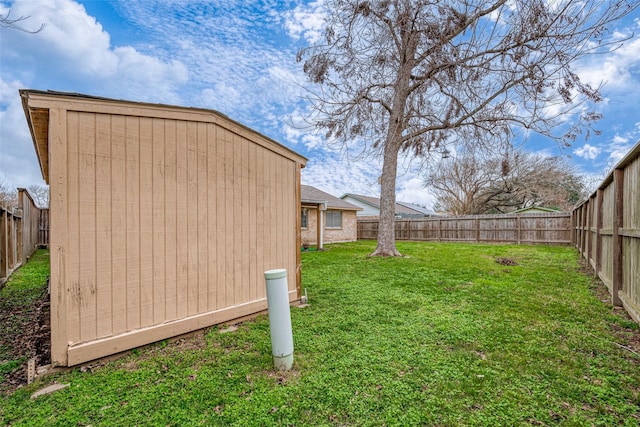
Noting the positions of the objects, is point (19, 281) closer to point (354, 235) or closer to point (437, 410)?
point (437, 410)

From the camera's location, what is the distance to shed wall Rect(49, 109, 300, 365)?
245 centimetres

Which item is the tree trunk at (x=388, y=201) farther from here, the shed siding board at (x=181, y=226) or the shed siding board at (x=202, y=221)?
the shed siding board at (x=181, y=226)

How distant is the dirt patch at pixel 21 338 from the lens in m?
2.44

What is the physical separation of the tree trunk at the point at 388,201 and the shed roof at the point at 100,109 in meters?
6.62

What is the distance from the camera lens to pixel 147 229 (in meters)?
2.88

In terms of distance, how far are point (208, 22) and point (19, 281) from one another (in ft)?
22.5

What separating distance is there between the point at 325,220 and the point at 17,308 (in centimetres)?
1205

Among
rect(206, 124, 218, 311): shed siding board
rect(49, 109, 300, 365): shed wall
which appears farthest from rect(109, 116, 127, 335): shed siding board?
rect(206, 124, 218, 311): shed siding board

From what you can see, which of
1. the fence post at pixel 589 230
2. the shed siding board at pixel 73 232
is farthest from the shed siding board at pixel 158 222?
the fence post at pixel 589 230

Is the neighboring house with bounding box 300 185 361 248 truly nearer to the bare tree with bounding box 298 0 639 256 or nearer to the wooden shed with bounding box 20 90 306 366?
the bare tree with bounding box 298 0 639 256

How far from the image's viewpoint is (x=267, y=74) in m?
8.25

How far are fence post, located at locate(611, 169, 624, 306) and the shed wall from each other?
15.9 ft

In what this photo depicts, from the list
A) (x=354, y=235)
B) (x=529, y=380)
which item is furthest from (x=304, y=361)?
(x=354, y=235)

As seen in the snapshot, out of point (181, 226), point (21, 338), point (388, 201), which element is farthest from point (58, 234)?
point (388, 201)
